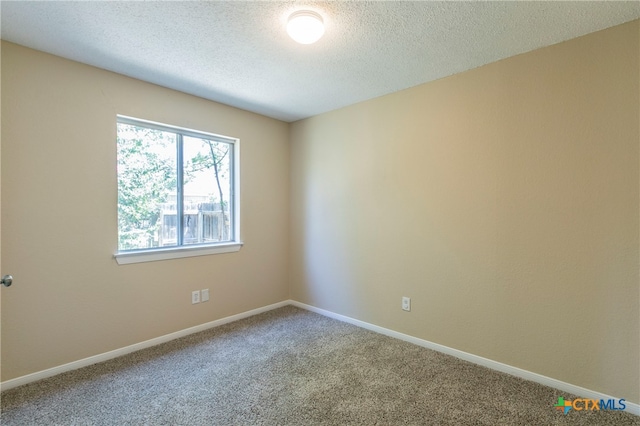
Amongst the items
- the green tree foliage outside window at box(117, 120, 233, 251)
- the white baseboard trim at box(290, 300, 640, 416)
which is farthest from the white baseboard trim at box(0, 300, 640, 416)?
the green tree foliage outside window at box(117, 120, 233, 251)

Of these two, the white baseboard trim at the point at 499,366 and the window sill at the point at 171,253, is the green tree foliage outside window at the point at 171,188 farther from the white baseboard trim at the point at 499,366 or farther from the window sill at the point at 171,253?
the white baseboard trim at the point at 499,366

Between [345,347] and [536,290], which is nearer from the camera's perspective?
[536,290]

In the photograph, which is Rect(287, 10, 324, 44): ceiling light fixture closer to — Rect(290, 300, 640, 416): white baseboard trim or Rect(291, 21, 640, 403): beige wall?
Rect(291, 21, 640, 403): beige wall

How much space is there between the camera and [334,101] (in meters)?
3.23

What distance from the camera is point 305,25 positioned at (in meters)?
1.78

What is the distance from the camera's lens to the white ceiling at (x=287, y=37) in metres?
1.75

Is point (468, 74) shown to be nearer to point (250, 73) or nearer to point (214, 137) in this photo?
point (250, 73)

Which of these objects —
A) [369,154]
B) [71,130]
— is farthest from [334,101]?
[71,130]

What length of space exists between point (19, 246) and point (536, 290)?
3.62 m

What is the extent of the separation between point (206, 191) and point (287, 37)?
1871mm

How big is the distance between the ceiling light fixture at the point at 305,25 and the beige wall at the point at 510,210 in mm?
1338

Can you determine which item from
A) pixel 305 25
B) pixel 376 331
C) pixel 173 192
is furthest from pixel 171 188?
pixel 376 331

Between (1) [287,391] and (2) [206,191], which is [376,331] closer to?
(1) [287,391]

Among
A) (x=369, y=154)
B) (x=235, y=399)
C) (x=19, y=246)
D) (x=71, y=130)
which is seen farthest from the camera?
(x=369, y=154)
